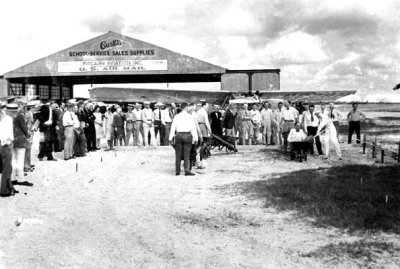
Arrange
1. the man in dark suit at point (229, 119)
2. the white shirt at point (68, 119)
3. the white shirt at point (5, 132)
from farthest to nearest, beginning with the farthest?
the man in dark suit at point (229, 119) < the white shirt at point (68, 119) < the white shirt at point (5, 132)

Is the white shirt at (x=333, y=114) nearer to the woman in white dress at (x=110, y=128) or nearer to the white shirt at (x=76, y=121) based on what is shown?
the woman in white dress at (x=110, y=128)

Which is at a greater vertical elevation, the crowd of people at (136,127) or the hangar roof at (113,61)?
the hangar roof at (113,61)

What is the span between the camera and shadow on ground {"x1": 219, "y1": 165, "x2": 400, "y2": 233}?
644 centimetres

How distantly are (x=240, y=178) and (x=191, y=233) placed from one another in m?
4.33

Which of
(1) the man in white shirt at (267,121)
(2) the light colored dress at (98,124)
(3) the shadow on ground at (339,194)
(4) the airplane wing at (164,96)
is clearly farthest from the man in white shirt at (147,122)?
(4) the airplane wing at (164,96)

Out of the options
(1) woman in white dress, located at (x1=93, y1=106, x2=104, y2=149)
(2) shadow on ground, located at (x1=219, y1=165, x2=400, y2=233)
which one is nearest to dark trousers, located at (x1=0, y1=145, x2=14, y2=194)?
(2) shadow on ground, located at (x1=219, y1=165, x2=400, y2=233)

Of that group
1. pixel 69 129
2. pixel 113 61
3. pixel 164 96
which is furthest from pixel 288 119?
pixel 113 61

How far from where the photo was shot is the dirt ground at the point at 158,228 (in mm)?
4973

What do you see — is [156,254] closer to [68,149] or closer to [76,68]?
[68,149]

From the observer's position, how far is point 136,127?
55.3 ft

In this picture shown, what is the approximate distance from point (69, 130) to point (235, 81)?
1592 centimetres

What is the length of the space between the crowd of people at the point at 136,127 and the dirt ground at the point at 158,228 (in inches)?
31.7

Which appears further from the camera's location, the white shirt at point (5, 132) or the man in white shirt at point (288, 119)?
the man in white shirt at point (288, 119)

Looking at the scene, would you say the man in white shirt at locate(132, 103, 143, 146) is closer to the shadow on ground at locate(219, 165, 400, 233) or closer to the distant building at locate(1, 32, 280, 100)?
the shadow on ground at locate(219, 165, 400, 233)
